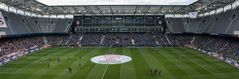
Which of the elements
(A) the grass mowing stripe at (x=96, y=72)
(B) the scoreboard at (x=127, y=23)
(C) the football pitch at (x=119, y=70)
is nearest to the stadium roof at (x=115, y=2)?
(B) the scoreboard at (x=127, y=23)

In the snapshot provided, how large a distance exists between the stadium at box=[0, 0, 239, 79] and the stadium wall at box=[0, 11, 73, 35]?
84 millimetres

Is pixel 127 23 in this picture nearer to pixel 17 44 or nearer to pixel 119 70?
pixel 17 44

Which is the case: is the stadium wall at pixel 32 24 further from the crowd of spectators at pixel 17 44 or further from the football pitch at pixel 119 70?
the football pitch at pixel 119 70

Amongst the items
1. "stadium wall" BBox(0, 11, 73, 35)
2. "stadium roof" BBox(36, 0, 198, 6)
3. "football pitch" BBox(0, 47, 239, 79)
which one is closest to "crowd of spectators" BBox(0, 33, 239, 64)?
"stadium wall" BBox(0, 11, 73, 35)

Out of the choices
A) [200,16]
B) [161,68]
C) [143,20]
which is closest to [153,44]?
[143,20]

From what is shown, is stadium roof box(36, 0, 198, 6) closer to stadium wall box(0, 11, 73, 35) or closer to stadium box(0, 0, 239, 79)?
stadium box(0, 0, 239, 79)

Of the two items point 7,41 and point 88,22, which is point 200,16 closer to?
point 88,22

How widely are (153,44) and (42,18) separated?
156ft

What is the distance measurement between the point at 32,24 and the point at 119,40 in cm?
3304

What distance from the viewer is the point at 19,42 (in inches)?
2670

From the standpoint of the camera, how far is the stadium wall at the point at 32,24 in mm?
70644

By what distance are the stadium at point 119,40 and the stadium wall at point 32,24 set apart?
84mm

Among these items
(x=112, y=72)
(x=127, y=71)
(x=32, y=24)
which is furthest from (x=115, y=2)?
(x=32, y=24)

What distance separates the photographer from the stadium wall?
7064 cm
